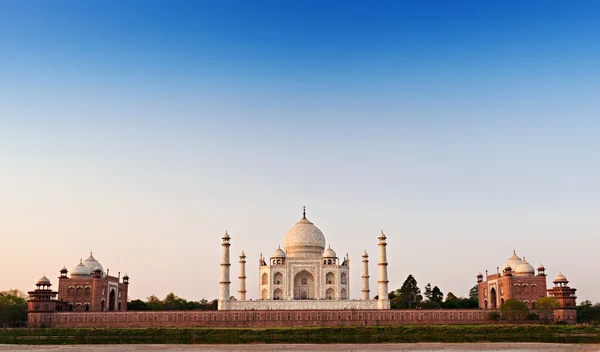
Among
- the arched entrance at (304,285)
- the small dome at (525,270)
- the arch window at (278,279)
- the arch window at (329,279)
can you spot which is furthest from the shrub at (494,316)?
the arch window at (278,279)

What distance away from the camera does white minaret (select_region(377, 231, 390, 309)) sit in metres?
60.4

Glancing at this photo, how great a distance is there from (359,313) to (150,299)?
104 ft

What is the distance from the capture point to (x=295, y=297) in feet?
218

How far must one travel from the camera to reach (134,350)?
42.2 meters

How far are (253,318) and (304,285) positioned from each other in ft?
36.1

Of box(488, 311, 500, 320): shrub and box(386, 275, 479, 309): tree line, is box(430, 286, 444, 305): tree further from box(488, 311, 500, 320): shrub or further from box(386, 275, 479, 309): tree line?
box(488, 311, 500, 320): shrub

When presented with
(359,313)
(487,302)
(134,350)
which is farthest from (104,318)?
(487,302)

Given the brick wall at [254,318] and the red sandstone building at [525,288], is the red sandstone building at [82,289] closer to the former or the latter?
the brick wall at [254,318]

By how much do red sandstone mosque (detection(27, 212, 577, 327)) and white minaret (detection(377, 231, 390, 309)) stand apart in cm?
8

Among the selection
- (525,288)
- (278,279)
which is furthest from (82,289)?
(525,288)

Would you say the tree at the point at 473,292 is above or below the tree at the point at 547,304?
above

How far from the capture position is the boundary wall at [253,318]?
5616 cm

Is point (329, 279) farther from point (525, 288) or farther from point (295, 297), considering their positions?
point (525, 288)

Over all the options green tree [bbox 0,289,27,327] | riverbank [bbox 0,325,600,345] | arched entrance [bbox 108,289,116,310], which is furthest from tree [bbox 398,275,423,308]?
green tree [bbox 0,289,27,327]
